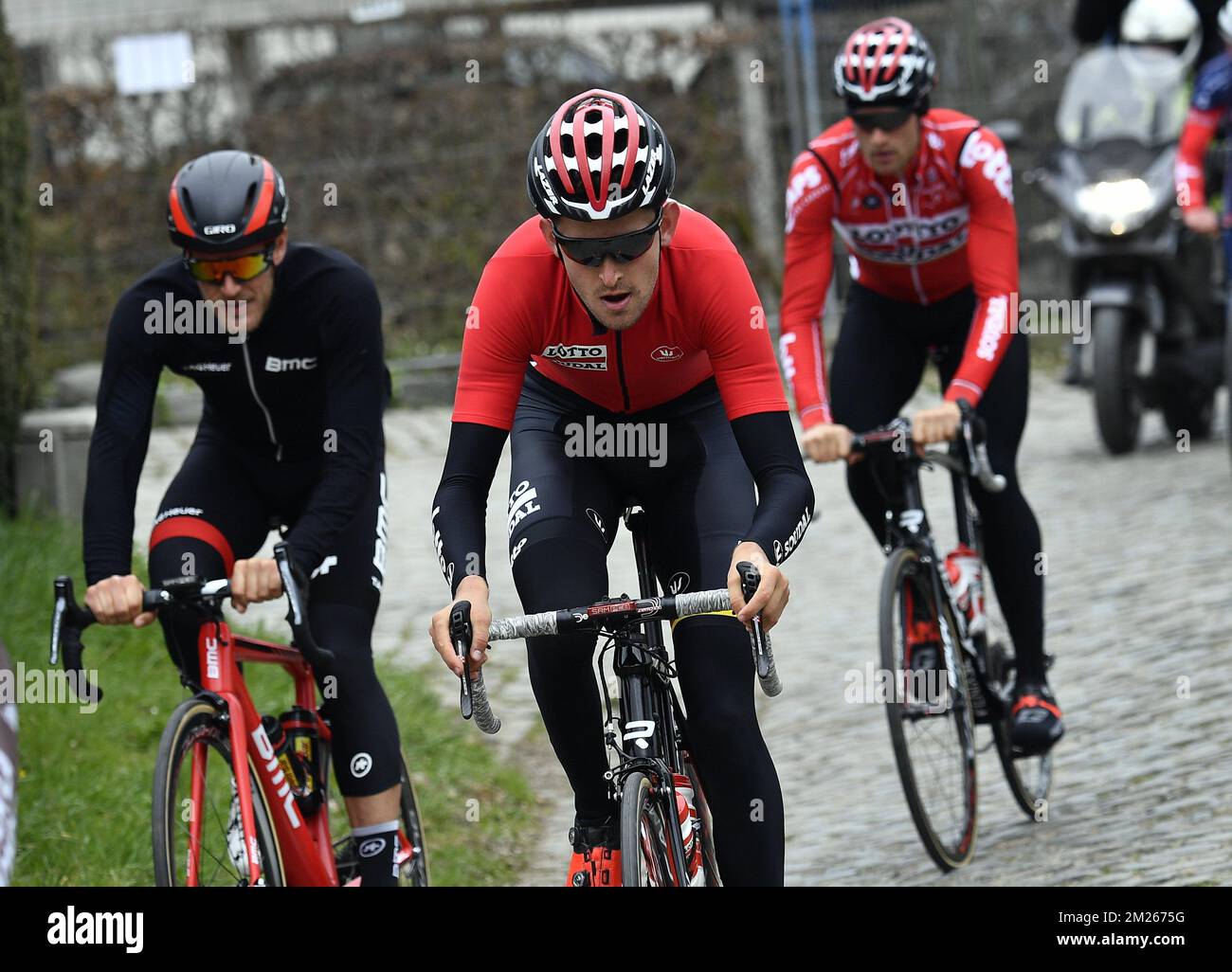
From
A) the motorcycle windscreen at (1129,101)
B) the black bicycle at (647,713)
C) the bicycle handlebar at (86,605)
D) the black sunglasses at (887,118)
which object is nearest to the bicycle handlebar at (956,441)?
the black sunglasses at (887,118)

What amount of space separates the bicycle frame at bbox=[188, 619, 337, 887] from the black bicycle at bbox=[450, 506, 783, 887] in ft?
2.74

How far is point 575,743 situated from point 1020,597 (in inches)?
99.9


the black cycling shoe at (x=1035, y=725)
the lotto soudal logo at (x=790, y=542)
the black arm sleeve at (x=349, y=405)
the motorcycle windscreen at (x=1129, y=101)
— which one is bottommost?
the black cycling shoe at (x=1035, y=725)

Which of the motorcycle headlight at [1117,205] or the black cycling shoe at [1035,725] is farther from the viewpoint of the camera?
the motorcycle headlight at [1117,205]

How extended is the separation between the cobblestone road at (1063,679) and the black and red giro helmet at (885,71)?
238 centimetres

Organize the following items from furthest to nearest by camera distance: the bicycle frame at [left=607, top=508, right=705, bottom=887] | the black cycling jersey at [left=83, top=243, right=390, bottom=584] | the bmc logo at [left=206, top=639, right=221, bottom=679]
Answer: the black cycling jersey at [left=83, top=243, right=390, bottom=584] < the bmc logo at [left=206, top=639, right=221, bottom=679] < the bicycle frame at [left=607, top=508, right=705, bottom=887]

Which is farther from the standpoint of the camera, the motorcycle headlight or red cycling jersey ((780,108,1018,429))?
the motorcycle headlight

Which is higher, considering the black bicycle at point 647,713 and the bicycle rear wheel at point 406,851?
the black bicycle at point 647,713

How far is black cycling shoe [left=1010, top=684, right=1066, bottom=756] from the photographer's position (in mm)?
6180

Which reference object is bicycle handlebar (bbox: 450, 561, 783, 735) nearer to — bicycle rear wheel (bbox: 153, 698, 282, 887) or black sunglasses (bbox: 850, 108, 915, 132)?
bicycle rear wheel (bbox: 153, 698, 282, 887)

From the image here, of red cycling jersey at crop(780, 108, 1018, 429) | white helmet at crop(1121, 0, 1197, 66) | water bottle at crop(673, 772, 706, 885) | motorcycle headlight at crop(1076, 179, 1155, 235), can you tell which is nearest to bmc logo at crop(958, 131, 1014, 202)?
red cycling jersey at crop(780, 108, 1018, 429)

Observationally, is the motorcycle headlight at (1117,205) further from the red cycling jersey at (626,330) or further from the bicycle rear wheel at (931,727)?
the red cycling jersey at (626,330)

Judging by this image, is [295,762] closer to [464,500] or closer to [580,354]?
[464,500]

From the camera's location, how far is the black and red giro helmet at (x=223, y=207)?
5.12 meters
